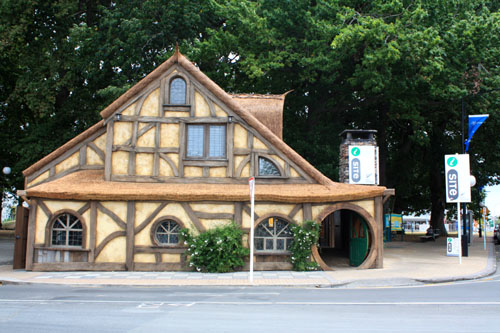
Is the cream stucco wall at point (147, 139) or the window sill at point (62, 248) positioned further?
the cream stucco wall at point (147, 139)

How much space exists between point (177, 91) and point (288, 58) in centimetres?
895

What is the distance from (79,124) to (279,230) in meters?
16.2

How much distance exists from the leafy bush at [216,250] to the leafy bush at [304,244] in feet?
5.12

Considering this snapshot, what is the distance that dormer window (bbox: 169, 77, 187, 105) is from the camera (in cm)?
1653

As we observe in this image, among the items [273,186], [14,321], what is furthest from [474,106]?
[14,321]

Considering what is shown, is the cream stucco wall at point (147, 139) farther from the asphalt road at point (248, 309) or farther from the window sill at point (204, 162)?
the asphalt road at point (248, 309)

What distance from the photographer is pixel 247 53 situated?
78.1 ft

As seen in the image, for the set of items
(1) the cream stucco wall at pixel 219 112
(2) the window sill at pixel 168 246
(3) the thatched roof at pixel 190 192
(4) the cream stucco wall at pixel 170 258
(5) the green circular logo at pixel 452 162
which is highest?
(1) the cream stucco wall at pixel 219 112

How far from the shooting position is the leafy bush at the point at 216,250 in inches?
581

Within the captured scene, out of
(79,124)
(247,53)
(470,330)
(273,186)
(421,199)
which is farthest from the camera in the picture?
(421,199)

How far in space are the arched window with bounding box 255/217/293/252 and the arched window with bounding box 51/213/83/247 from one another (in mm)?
5761

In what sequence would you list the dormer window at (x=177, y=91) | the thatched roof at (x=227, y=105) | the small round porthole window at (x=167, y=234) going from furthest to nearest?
1. the dormer window at (x=177, y=91)
2. the thatched roof at (x=227, y=105)
3. the small round porthole window at (x=167, y=234)

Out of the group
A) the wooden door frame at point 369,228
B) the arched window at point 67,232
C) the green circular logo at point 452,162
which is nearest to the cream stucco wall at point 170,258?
the arched window at point 67,232

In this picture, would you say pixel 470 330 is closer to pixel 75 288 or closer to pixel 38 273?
pixel 75 288
